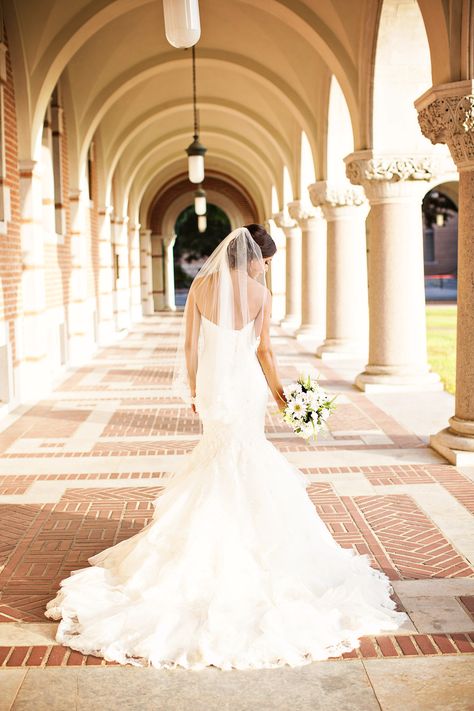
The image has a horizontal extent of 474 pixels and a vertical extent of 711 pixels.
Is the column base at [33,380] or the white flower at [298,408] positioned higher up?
the white flower at [298,408]

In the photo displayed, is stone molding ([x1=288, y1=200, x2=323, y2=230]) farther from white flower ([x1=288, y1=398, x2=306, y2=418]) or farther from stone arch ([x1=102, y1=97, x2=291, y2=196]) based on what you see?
white flower ([x1=288, y1=398, x2=306, y2=418])

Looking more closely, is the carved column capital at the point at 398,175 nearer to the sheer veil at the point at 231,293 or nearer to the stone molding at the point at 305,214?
the sheer veil at the point at 231,293

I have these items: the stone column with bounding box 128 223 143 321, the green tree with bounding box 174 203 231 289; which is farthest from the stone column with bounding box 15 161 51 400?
the green tree with bounding box 174 203 231 289

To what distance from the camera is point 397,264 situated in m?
10.6

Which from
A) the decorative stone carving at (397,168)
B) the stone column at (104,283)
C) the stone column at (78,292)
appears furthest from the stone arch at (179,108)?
the decorative stone carving at (397,168)

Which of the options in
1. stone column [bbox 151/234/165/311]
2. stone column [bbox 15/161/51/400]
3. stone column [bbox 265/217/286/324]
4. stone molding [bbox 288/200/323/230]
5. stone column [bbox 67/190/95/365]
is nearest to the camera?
stone column [bbox 15/161/51/400]

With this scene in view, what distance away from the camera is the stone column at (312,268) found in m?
18.0

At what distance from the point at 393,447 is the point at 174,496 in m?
3.98

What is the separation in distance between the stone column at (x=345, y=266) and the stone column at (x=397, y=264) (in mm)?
3252

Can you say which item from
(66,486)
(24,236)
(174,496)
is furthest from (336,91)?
(174,496)

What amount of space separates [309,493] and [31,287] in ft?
21.8

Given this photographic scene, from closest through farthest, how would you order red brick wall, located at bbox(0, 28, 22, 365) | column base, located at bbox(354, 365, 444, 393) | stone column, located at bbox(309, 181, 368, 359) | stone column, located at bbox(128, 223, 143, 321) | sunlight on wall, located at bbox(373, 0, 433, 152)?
sunlight on wall, located at bbox(373, 0, 433, 152) → red brick wall, located at bbox(0, 28, 22, 365) → column base, located at bbox(354, 365, 444, 393) → stone column, located at bbox(309, 181, 368, 359) → stone column, located at bbox(128, 223, 143, 321)

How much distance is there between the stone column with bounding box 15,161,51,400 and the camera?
11.6m

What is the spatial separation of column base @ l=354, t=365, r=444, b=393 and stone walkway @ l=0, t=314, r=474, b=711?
248 millimetres
